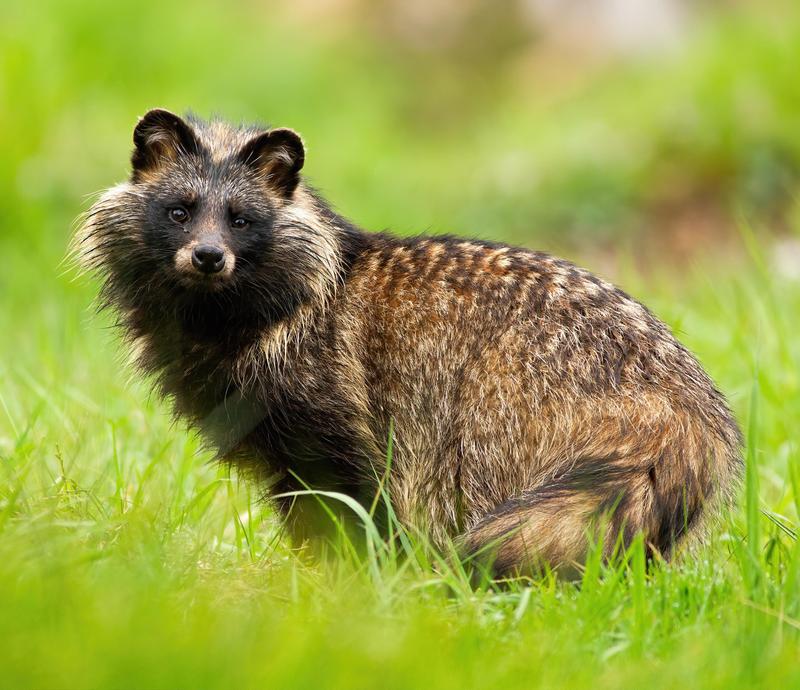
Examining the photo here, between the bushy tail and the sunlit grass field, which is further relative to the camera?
the bushy tail

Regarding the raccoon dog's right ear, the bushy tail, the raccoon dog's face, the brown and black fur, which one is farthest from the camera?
the raccoon dog's right ear

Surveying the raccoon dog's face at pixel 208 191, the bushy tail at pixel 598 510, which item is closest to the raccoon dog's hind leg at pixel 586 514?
the bushy tail at pixel 598 510

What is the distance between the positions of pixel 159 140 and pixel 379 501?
160cm

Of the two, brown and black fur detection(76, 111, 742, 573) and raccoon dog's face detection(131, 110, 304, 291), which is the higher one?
raccoon dog's face detection(131, 110, 304, 291)

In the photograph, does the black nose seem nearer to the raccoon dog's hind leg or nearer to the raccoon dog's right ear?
the raccoon dog's right ear

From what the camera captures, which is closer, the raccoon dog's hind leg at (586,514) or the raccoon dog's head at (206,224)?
the raccoon dog's hind leg at (586,514)

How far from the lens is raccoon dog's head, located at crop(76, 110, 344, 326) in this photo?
178 inches

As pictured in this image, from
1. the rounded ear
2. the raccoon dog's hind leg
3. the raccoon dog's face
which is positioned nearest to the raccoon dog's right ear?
the raccoon dog's face

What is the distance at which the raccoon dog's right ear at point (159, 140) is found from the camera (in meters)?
4.61

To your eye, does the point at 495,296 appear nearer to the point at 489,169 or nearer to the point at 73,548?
the point at 73,548

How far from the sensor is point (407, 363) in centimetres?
441

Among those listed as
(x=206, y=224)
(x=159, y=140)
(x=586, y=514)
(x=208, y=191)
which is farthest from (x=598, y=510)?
(x=159, y=140)

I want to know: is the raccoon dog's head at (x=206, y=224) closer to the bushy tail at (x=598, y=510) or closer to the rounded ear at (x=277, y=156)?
the rounded ear at (x=277, y=156)

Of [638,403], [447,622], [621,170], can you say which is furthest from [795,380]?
[621,170]
